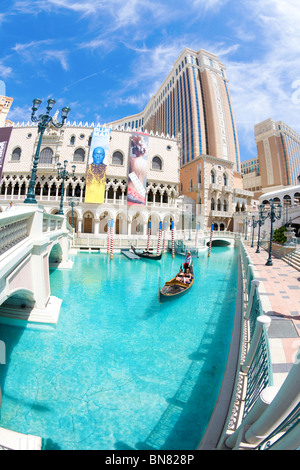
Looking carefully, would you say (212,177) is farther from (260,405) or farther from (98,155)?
(260,405)

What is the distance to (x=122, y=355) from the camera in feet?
18.8

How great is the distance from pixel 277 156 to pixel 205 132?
20.2m

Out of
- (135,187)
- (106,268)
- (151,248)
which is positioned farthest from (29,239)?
(135,187)

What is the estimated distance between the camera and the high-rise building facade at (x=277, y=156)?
51406 mm

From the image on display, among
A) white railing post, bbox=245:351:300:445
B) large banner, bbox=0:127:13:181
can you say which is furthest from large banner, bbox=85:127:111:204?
white railing post, bbox=245:351:300:445

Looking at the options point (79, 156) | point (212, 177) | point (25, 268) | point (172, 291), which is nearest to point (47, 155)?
point (79, 156)

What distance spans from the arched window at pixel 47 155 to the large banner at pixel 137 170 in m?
10.4

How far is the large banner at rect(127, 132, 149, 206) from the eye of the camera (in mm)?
27578

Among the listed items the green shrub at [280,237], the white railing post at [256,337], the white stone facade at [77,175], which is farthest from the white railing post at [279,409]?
the white stone facade at [77,175]

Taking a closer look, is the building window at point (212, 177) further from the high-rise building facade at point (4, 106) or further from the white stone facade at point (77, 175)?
the high-rise building facade at point (4, 106)

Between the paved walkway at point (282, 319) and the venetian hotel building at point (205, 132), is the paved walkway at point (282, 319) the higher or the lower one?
the lower one

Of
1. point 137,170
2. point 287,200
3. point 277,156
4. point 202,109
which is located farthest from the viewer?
point 277,156

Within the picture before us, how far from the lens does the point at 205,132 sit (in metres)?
44.8

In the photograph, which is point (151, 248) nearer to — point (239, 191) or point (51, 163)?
point (51, 163)
